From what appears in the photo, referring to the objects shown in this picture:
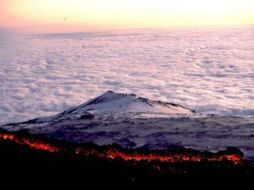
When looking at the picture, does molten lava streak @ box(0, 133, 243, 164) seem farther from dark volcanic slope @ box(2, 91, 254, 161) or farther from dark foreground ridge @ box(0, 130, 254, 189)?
dark volcanic slope @ box(2, 91, 254, 161)

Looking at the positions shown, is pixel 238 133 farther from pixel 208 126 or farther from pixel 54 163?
pixel 54 163

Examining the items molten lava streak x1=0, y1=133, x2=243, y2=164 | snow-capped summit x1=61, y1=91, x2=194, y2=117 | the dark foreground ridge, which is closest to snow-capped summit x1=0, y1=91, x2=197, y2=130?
snow-capped summit x1=61, y1=91, x2=194, y2=117

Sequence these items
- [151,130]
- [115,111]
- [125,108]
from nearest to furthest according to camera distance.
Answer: [151,130] → [115,111] → [125,108]

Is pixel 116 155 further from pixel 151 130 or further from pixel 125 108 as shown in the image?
pixel 125 108

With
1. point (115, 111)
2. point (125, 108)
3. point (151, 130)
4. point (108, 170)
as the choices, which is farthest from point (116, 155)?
point (125, 108)

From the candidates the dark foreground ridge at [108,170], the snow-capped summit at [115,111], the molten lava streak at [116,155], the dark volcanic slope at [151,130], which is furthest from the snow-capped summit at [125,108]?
the dark foreground ridge at [108,170]

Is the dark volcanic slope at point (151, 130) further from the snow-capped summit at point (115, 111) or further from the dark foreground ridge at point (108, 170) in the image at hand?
the dark foreground ridge at point (108, 170)

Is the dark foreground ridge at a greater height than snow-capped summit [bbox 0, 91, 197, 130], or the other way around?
the dark foreground ridge

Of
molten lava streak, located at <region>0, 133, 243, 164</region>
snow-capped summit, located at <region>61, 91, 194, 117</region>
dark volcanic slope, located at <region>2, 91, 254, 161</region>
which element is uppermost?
molten lava streak, located at <region>0, 133, 243, 164</region>
